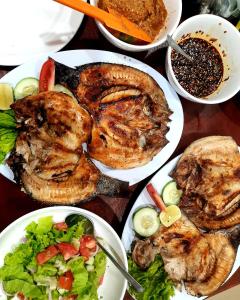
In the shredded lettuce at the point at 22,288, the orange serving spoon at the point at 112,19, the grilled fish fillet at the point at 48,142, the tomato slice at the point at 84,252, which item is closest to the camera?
the orange serving spoon at the point at 112,19

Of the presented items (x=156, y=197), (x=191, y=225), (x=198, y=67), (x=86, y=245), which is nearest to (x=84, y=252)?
(x=86, y=245)

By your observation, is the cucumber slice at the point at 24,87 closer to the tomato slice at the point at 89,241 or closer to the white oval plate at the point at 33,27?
the white oval plate at the point at 33,27

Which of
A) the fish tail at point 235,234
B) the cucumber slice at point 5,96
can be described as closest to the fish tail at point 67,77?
the cucumber slice at point 5,96

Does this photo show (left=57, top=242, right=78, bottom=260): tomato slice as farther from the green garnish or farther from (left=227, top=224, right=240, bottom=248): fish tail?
(left=227, top=224, right=240, bottom=248): fish tail

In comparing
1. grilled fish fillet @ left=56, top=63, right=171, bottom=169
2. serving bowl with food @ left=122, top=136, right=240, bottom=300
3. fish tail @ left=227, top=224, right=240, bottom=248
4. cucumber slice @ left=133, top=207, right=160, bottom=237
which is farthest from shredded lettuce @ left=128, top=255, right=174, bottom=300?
grilled fish fillet @ left=56, top=63, right=171, bottom=169

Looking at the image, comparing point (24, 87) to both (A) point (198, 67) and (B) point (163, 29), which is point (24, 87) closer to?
(B) point (163, 29)

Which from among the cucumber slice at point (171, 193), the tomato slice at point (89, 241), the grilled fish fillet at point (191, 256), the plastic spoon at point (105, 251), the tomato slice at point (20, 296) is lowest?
the tomato slice at point (20, 296)

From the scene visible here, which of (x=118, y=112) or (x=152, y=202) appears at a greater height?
(x=118, y=112)
